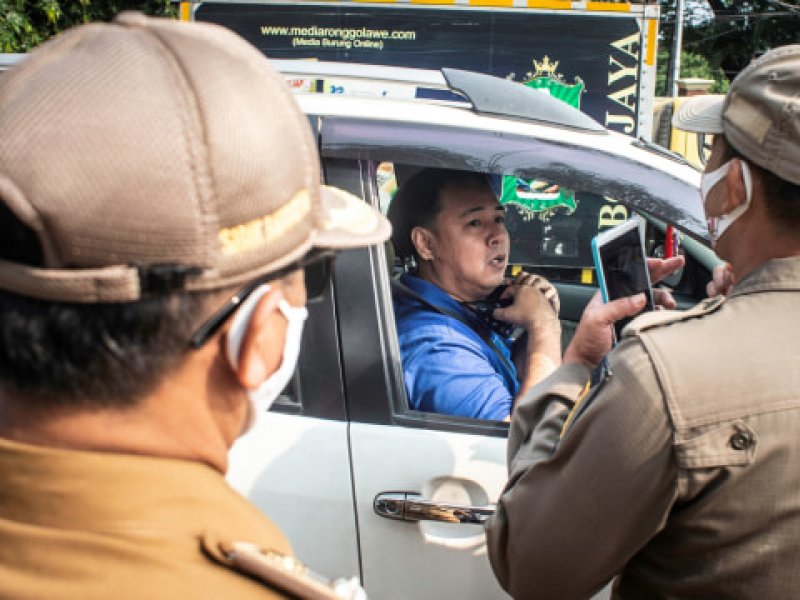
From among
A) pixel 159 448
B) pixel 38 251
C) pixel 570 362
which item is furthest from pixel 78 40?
pixel 570 362

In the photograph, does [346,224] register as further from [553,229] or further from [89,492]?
[553,229]

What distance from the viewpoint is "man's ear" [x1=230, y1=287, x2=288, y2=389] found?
A: 2.94 feet

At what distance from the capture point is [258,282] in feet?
2.94

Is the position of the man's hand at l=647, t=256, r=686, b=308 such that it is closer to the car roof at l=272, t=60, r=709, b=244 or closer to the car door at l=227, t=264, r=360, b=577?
the car roof at l=272, t=60, r=709, b=244

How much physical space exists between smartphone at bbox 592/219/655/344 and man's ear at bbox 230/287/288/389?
40.0 inches

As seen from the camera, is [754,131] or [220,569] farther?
[754,131]

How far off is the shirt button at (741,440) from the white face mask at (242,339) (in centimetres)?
65

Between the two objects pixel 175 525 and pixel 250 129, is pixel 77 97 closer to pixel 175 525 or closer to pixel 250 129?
pixel 250 129

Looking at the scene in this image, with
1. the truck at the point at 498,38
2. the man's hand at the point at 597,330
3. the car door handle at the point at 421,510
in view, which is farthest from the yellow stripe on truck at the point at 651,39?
the car door handle at the point at 421,510

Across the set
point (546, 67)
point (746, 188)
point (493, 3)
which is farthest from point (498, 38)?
point (746, 188)

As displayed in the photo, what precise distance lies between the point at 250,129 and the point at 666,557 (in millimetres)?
952

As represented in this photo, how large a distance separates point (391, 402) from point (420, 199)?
90cm

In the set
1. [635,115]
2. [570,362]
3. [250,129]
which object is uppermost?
[250,129]

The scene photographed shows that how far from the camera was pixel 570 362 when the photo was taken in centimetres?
163
